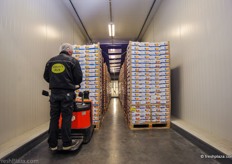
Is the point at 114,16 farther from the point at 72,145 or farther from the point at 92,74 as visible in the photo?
the point at 72,145

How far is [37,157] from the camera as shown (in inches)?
107

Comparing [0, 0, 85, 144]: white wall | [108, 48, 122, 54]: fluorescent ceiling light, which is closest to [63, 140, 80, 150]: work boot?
[0, 0, 85, 144]: white wall

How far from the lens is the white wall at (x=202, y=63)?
9.48ft

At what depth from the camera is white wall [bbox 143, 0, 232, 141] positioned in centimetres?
289

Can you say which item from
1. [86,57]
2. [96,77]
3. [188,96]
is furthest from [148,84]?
[86,57]

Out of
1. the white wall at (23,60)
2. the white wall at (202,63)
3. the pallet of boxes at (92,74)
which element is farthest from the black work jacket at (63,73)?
the white wall at (202,63)

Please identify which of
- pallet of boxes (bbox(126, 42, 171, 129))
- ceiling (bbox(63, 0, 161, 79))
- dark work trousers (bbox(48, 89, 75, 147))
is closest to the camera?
dark work trousers (bbox(48, 89, 75, 147))

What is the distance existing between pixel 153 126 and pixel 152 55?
223 centimetres

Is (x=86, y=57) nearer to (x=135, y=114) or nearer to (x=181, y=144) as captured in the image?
(x=135, y=114)

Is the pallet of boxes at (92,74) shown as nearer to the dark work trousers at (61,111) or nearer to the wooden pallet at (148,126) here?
the wooden pallet at (148,126)

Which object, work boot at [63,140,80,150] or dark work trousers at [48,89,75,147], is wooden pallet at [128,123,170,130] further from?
dark work trousers at [48,89,75,147]

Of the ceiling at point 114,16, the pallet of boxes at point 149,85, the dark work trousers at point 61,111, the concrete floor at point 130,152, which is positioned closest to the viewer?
the concrete floor at point 130,152

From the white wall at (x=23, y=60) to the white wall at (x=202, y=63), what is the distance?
168 inches

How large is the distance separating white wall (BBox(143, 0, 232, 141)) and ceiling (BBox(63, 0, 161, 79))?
6.06ft
